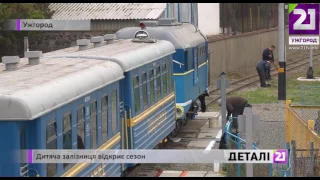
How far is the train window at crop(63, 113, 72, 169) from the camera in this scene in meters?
10.4

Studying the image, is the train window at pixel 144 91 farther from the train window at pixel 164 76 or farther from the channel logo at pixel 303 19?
the channel logo at pixel 303 19

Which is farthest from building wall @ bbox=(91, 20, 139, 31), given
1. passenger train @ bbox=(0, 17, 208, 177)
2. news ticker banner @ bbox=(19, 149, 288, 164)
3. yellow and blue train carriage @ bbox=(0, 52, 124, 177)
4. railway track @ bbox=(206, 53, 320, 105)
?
yellow and blue train carriage @ bbox=(0, 52, 124, 177)

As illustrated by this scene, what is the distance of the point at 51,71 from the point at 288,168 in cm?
373

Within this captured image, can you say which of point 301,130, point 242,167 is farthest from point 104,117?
point 301,130

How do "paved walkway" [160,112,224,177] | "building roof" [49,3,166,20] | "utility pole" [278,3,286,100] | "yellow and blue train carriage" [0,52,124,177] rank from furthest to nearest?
"building roof" [49,3,166,20] < "utility pole" [278,3,286,100] < "paved walkway" [160,112,224,177] < "yellow and blue train carriage" [0,52,124,177]

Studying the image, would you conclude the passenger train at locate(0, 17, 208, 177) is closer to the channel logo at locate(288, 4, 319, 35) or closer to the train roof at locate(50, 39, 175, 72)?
the train roof at locate(50, 39, 175, 72)

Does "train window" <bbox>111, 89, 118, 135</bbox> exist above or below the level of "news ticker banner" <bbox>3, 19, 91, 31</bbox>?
below

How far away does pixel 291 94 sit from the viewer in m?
30.3

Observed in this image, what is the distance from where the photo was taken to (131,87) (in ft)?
47.2

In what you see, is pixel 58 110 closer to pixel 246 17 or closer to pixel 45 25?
pixel 45 25

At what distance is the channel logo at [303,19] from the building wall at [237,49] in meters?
4.11

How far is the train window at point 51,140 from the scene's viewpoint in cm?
977

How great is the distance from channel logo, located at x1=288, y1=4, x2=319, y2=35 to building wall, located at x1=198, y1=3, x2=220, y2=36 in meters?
8.77

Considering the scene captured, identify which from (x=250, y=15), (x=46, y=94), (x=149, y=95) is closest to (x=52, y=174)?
(x=46, y=94)
